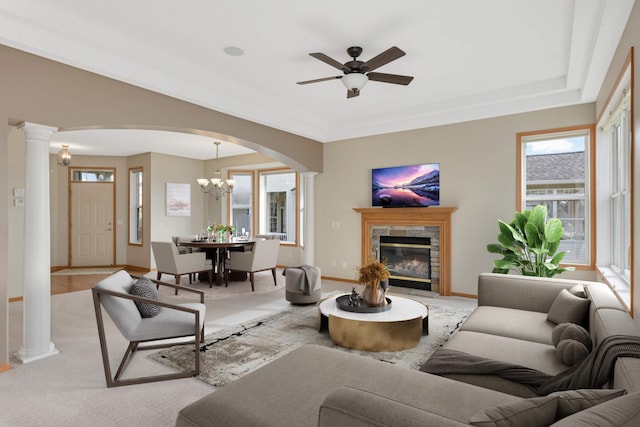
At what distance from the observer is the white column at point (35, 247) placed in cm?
313

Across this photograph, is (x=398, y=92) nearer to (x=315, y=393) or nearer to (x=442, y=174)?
(x=442, y=174)

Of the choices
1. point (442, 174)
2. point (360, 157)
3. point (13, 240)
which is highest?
point (360, 157)

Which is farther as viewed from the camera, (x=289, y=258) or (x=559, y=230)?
(x=289, y=258)

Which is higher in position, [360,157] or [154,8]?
[154,8]

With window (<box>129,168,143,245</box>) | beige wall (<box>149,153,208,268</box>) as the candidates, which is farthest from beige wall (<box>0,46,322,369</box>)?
window (<box>129,168,143,245</box>)

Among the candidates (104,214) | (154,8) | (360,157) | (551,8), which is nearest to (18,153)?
(104,214)

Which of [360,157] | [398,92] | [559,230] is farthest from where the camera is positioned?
[360,157]

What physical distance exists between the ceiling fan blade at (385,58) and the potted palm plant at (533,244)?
2.54 meters

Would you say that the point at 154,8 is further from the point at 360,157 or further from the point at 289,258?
the point at 289,258

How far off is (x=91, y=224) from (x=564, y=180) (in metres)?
9.30

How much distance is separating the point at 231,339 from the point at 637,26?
13.2 ft

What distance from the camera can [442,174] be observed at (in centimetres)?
556

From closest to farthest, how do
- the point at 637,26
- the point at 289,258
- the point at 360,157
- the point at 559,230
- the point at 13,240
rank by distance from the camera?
the point at 637,26, the point at 559,230, the point at 13,240, the point at 360,157, the point at 289,258

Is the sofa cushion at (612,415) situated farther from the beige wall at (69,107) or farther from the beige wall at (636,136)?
the beige wall at (69,107)
